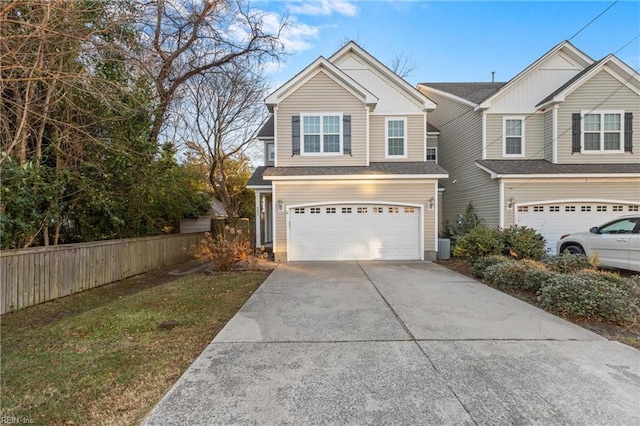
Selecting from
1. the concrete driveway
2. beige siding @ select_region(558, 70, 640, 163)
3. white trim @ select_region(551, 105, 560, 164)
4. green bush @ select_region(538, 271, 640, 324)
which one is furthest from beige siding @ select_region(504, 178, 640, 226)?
the concrete driveway

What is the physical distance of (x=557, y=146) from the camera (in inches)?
456

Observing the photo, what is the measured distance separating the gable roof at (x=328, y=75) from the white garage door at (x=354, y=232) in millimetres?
4046

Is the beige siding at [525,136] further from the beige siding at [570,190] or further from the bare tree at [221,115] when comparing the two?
the bare tree at [221,115]

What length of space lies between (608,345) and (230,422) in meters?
4.71

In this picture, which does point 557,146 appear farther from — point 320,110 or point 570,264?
point 320,110

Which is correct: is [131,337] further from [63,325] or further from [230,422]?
[230,422]

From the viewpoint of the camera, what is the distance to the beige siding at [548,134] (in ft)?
38.5

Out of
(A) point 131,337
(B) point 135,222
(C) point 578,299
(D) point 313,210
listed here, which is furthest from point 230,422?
(B) point 135,222

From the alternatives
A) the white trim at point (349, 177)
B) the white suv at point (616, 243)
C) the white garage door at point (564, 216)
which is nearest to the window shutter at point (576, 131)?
the white garage door at point (564, 216)

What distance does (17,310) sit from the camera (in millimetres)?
5844

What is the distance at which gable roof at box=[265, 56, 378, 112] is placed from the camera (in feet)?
35.9

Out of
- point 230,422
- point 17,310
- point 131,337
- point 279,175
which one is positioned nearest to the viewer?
point 230,422

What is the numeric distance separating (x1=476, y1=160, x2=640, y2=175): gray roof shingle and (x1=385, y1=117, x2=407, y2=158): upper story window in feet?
10.5

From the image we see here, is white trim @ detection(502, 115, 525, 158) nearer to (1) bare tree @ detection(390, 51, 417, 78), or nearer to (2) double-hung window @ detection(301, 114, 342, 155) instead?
(2) double-hung window @ detection(301, 114, 342, 155)
